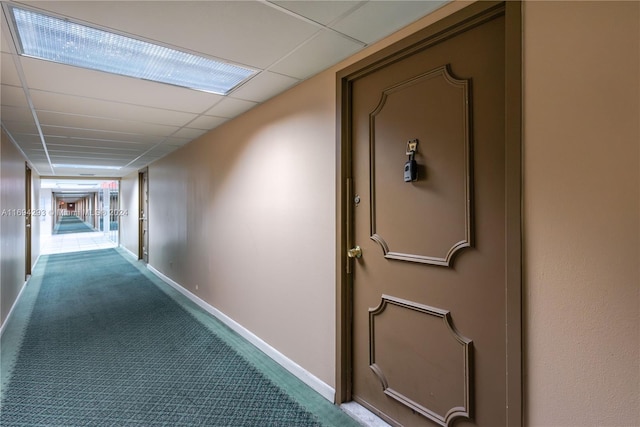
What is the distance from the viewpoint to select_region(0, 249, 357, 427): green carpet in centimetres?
213

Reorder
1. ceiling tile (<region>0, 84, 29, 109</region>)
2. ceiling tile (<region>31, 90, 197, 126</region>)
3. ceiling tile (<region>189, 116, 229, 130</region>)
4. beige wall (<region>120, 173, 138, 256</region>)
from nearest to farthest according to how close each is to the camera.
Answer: ceiling tile (<region>0, 84, 29, 109</region>) < ceiling tile (<region>31, 90, 197, 126</region>) < ceiling tile (<region>189, 116, 229, 130</region>) < beige wall (<region>120, 173, 138, 256</region>)

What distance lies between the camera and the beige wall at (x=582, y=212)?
42.2 inches

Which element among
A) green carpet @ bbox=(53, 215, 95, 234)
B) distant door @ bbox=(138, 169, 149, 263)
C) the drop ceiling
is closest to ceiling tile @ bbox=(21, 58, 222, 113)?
the drop ceiling

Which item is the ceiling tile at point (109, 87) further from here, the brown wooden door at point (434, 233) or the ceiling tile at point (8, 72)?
the brown wooden door at point (434, 233)

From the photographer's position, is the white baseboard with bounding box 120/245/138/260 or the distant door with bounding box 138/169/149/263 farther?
the white baseboard with bounding box 120/245/138/260

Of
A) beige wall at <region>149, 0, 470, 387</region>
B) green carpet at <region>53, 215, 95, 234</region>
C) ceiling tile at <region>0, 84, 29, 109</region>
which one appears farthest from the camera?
green carpet at <region>53, 215, 95, 234</region>

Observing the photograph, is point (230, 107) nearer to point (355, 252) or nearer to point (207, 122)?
point (207, 122)

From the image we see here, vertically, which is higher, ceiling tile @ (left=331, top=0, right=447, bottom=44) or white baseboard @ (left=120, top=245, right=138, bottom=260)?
ceiling tile @ (left=331, top=0, right=447, bottom=44)

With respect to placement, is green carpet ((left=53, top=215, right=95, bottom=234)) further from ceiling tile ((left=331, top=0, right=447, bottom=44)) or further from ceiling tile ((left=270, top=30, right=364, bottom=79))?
ceiling tile ((left=331, top=0, right=447, bottom=44))

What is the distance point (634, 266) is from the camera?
1.06 metres

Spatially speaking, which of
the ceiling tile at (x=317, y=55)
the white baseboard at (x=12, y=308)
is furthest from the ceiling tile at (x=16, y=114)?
the ceiling tile at (x=317, y=55)

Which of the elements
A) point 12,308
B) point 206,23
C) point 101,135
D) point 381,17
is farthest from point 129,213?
point 381,17

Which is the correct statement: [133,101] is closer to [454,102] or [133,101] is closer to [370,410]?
[454,102]

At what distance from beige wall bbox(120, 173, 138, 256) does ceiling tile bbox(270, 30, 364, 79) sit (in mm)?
7657
